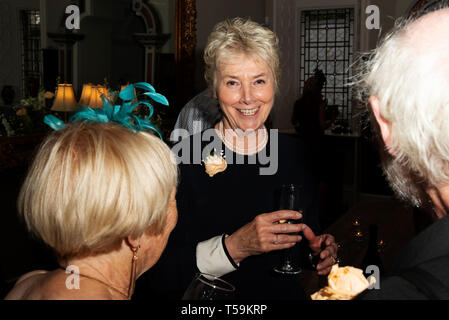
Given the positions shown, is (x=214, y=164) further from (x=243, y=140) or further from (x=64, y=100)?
(x=64, y=100)

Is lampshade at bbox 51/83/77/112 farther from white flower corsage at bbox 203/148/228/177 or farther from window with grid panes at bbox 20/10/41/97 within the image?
white flower corsage at bbox 203/148/228/177

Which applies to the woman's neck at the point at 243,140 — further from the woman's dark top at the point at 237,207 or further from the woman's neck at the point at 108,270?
the woman's neck at the point at 108,270

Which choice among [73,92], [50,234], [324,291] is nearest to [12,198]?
[73,92]

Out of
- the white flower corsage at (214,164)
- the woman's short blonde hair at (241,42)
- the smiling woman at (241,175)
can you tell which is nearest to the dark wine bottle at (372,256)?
the smiling woman at (241,175)

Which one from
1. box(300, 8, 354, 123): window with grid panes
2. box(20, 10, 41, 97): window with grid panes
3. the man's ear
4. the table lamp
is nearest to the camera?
the man's ear

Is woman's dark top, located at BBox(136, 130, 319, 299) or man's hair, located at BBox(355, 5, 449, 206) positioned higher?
man's hair, located at BBox(355, 5, 449, 206)

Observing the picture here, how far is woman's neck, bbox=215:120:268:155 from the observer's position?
185 cm

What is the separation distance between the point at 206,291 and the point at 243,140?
0.88 metres

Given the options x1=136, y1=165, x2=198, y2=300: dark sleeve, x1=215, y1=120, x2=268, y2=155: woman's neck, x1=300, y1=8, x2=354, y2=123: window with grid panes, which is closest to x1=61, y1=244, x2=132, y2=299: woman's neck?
x1=136, y1=165, x2=198, y2=300: dark sleeve

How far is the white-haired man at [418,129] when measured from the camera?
0.75 m

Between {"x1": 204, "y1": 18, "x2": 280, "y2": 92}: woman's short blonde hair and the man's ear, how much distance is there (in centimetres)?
87

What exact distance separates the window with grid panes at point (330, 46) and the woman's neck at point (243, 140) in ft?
24.5
